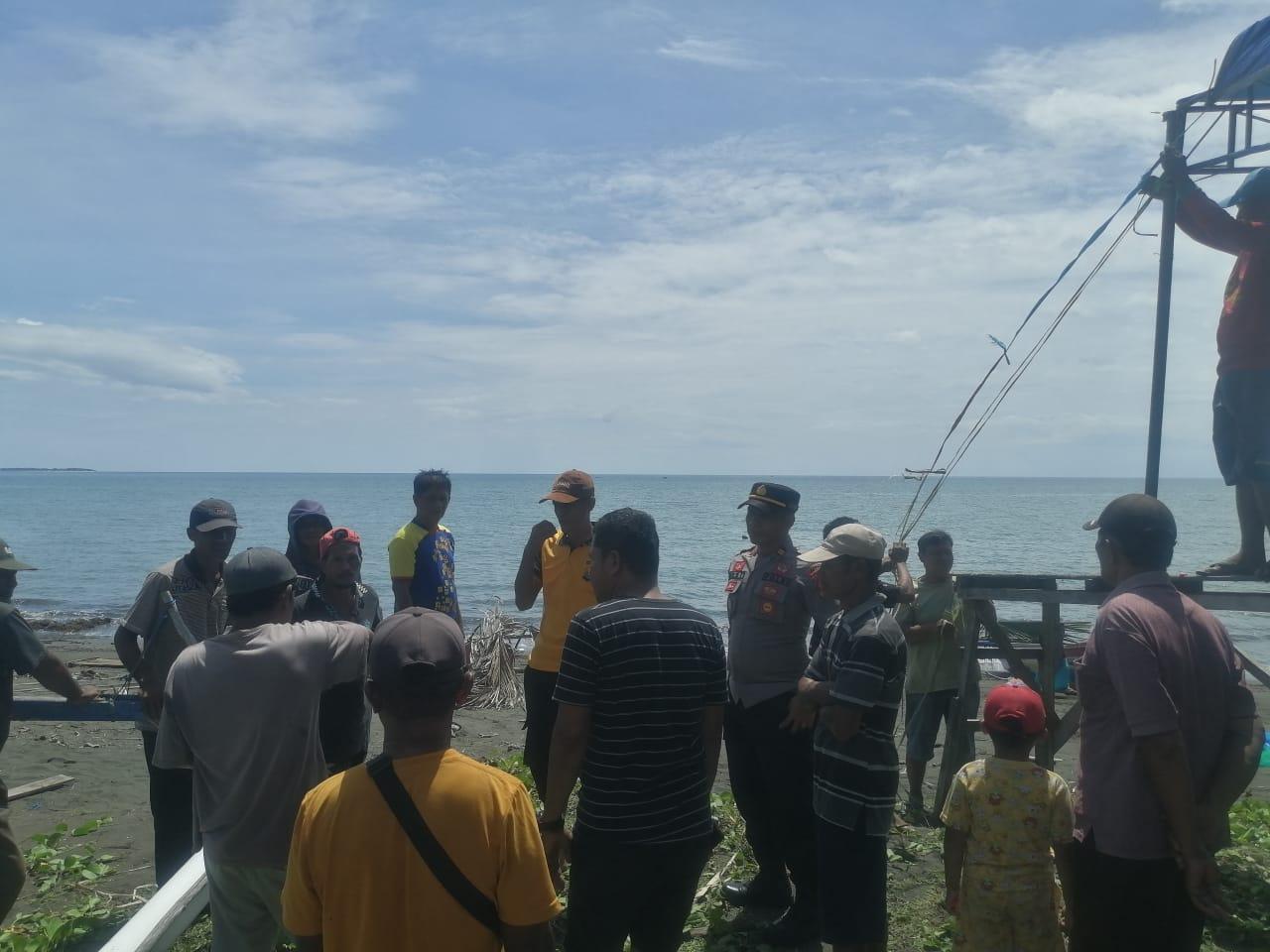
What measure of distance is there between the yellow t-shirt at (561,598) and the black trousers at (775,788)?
974mm

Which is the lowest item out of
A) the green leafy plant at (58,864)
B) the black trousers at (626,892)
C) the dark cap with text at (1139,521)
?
the green leafy plant at (58,864)

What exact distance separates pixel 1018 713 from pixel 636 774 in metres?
1.47

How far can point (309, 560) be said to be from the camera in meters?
5.32

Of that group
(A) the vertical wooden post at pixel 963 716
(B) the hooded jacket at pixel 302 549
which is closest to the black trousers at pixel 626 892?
(B) the hooded jacket at pixel 302 549

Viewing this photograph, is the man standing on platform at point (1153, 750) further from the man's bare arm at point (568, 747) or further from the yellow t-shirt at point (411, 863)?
the yellow t-shirt at point (411, 863)

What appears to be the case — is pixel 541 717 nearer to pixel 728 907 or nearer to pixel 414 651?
pixel 728 907

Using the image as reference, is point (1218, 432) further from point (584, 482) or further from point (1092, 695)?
point (584, 482)

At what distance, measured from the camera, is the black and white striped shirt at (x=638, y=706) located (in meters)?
3.13

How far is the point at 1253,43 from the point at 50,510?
9376 centimetres

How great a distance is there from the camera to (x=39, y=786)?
7.66 m

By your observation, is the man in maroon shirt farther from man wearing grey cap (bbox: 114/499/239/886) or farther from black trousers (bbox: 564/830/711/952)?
man wearing grey cap (bbox: 114/499/239/886)

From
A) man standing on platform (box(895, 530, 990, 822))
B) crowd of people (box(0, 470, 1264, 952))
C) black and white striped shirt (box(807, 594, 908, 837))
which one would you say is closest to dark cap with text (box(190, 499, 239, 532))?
crowd of people (box(0, 470, 1264, 952))

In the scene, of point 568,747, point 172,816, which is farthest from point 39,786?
point 568,747

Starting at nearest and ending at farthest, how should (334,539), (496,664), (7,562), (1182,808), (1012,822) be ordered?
(1182,808), (1012,822), (7,562), (334,539), (496,664)
